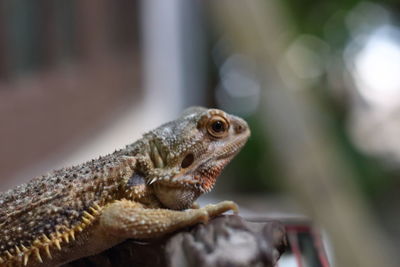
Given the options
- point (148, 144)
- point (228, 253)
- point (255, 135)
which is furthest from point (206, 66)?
point (228, 253)

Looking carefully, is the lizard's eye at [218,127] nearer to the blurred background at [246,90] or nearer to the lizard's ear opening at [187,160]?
the lizard's ear opening at [187,160]

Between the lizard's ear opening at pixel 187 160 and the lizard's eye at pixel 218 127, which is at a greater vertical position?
the lizard's eye at pixel 218 127

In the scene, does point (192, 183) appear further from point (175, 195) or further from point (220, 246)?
point (220, 246)

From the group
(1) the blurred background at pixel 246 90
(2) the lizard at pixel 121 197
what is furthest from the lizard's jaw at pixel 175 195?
(1) the blurred background at pixel 246 90

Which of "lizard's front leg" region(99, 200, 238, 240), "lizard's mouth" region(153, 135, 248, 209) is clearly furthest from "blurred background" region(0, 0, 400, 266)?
"lizard's front leg" region(99, 200, 238, 240)

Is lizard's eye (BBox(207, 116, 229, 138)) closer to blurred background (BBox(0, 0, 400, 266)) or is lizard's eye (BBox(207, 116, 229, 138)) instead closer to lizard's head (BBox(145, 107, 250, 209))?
lizard's head (BBox(145, 107, 250, 209))

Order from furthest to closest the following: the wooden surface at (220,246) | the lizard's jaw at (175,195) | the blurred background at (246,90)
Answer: the blurred background at (246,90), the lizard's jaw at (175,195), the wooden surface at (220,246)
